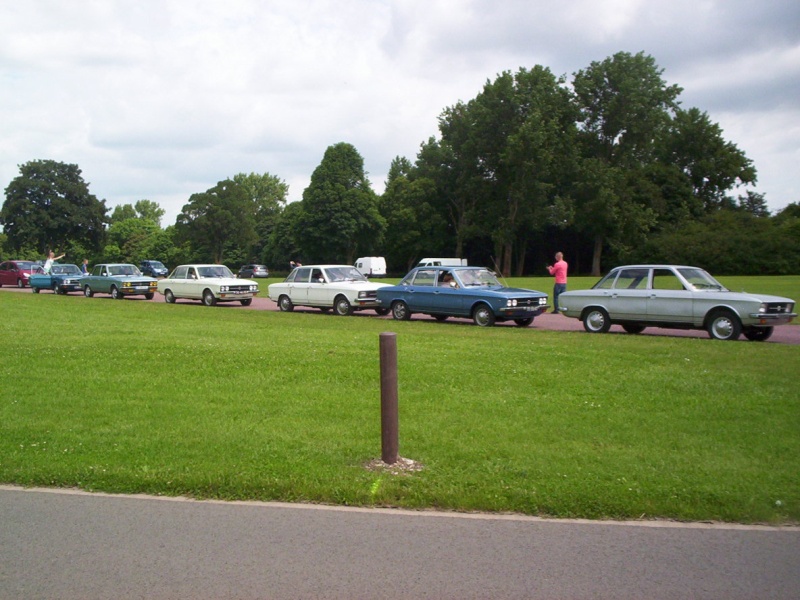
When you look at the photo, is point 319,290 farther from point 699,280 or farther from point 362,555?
point 362,555

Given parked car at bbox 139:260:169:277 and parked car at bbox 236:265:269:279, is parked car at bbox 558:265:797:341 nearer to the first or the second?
parked car at bbox 236:265:269:279

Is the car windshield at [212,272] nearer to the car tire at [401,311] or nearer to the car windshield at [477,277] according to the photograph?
the car tire at [401,311]

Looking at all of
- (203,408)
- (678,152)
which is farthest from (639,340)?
(678,152)

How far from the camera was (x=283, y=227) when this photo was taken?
95188mm

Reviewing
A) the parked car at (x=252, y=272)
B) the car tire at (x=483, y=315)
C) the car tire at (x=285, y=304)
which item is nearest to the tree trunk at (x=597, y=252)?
the parked car at (x=252, y=272)

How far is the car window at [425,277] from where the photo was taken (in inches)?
892

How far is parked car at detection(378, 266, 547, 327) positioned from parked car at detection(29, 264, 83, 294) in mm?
21602

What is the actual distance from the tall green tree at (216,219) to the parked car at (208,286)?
57176mm

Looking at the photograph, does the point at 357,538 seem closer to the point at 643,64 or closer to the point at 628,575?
the point at 628,575

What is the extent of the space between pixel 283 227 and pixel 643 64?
47160 millimetres

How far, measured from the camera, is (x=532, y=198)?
67500 mm

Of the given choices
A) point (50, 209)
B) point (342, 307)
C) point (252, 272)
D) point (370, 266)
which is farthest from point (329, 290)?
point (50, 209)

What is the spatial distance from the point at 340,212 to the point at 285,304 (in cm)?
5330

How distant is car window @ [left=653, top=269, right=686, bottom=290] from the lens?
1762cm
